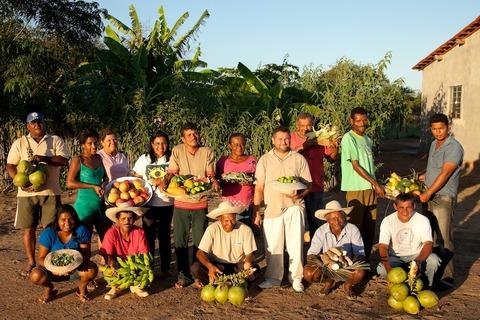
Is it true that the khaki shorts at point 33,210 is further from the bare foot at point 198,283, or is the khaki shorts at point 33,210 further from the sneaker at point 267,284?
the sneaker at point 267,284

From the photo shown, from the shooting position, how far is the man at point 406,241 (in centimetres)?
499

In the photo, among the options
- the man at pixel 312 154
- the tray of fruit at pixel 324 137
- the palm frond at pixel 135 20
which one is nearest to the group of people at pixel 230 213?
the tray of fruit at pixel 324 137

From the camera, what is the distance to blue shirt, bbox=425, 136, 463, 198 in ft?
16.8

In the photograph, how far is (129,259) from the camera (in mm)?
4820

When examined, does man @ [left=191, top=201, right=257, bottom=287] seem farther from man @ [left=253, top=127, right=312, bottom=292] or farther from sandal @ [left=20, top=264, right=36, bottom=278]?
sandal @ [left=20, top=264, right=36, bottom=278]

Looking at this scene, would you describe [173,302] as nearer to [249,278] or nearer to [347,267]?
[249,278]

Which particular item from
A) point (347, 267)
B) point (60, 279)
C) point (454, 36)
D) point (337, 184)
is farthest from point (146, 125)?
point (454, 36)

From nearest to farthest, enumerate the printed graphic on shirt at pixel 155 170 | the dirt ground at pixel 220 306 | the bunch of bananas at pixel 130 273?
1. the dirt ground at pixel 220 306
2. the bunch of bananas at pixel 130 273
3. the printed graphic on shirt at pixel 155 170

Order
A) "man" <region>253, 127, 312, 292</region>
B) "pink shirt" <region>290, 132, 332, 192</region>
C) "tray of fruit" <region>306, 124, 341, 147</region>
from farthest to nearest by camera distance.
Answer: "pink shirt" <region>290, 132, 332, 192</region> < "tray of fruit" <region>306, 124, 341, 147</region> < "man" <region>253, 127, 312, 292</region>

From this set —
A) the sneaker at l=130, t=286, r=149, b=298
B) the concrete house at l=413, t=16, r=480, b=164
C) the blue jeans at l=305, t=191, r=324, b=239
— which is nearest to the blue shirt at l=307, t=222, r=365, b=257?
the blue jeans at l=305, t=191, r=324, b=239

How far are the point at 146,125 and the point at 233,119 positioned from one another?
6.73 feet

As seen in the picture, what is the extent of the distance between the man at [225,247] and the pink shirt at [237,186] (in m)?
0.34

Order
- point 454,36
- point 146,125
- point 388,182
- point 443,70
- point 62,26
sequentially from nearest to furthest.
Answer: point 388,182
point 146,125
point 62,26
point 454,36
point 443,70

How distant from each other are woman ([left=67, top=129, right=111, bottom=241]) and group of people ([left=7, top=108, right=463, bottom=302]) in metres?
0.01
